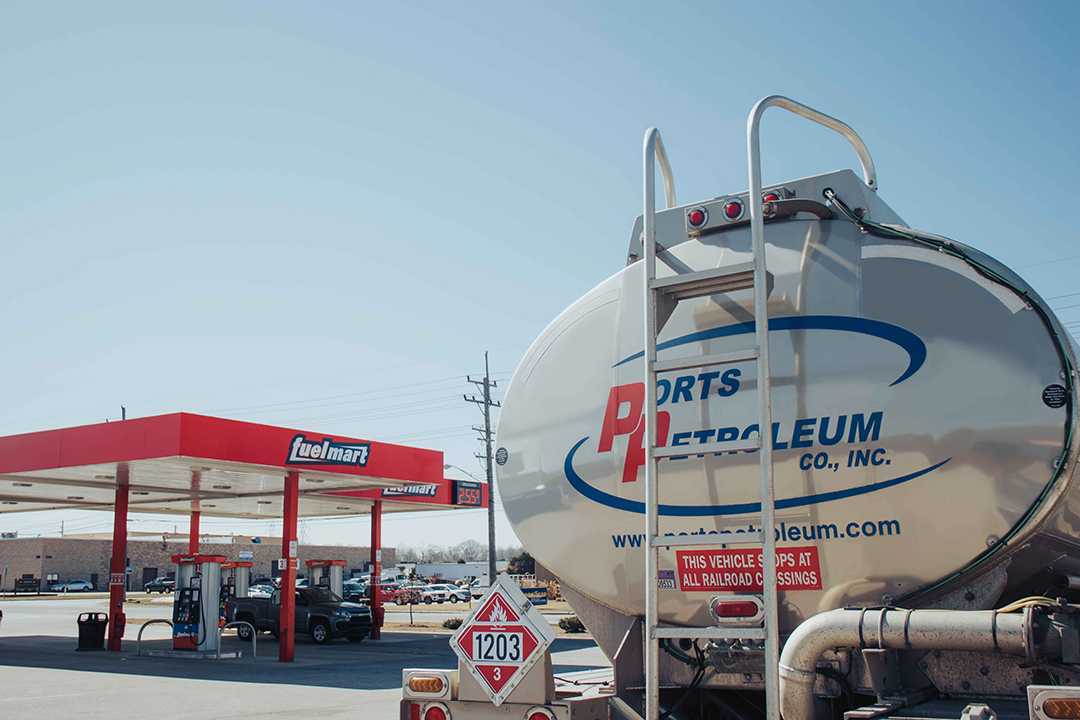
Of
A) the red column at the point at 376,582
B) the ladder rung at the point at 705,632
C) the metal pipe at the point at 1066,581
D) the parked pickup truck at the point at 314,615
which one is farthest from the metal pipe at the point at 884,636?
the red column at the point at 376,582

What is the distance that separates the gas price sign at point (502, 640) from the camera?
3.79 meters

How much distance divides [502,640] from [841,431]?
169 centimetres

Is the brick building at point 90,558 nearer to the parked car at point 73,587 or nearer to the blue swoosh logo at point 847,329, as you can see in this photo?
the parked car at point 73,587

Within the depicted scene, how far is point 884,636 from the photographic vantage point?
3236 millimetres

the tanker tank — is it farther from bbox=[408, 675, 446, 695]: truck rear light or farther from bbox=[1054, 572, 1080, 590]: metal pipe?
bbox=[408, 675, 446, 695]: truck rear light

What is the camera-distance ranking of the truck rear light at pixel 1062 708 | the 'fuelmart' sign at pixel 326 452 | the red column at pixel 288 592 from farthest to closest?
the red column at pixel 288 592 < the 'fuelmart' sign at pixel 326 452 < the truck rear light at pixel 1062 708

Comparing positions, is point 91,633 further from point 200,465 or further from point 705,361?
point 705,361

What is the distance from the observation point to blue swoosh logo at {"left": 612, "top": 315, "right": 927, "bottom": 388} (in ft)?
11.8

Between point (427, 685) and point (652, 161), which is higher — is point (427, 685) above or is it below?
below

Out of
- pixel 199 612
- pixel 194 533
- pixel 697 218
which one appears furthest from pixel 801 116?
pixel 194 533

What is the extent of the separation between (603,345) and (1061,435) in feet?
6.66

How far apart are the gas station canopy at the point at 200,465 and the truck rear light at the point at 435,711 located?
1444 centimetres

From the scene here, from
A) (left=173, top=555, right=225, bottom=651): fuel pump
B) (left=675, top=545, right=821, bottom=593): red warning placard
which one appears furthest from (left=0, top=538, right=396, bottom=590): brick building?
(left=675, top=545, right=821, bottom=593): red warning placard

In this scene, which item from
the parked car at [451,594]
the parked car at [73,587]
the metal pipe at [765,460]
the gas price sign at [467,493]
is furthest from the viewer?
the parked car at [73,587]
